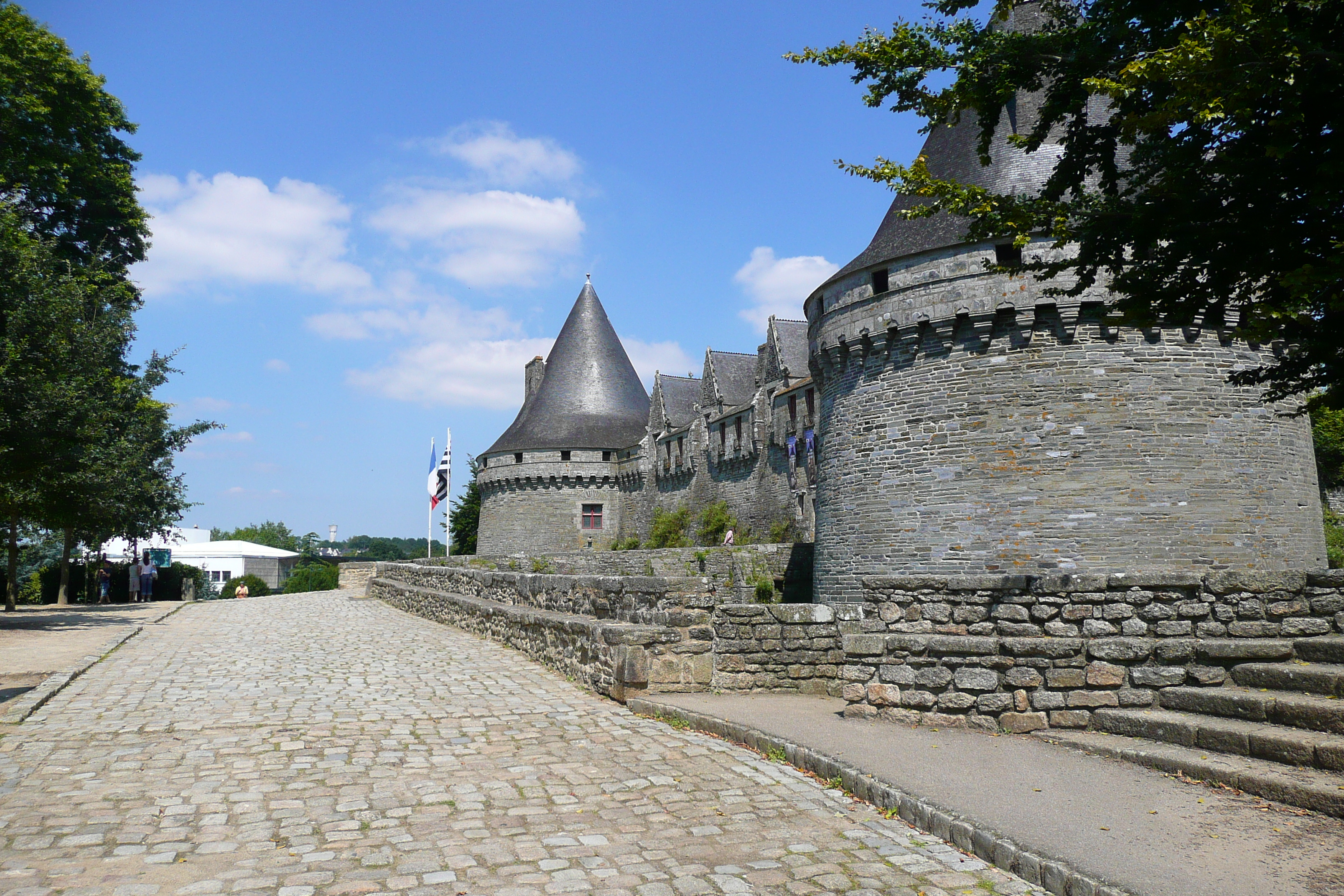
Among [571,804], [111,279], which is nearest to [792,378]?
[111,279]

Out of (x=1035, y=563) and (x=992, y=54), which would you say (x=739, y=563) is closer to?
(x=1035, y=563)

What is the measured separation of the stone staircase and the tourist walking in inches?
956

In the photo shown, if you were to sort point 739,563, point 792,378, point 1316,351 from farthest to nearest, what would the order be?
point 792,378 < point 739,563 < point 1316,351

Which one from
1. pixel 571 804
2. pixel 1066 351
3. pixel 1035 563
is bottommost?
pixel 571 804

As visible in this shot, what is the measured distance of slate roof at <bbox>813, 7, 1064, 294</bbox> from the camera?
15172 mm

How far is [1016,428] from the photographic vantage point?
1377cm

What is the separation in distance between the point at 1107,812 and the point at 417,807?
3191 mm

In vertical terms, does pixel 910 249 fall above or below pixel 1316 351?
above

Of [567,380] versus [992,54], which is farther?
[567,380]

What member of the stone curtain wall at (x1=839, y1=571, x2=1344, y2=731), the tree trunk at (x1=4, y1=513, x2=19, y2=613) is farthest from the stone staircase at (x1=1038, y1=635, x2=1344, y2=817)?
the tree trunk at (x1=4, y1=513, x2=19, y2=613)

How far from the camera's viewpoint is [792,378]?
2977 cm

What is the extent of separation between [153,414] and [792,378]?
18.1 meters

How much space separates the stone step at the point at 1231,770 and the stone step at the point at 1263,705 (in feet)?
0.61

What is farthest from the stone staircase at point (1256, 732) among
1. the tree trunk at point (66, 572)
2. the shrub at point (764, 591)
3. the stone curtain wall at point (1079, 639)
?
the tree trunk at point (66, 572)
